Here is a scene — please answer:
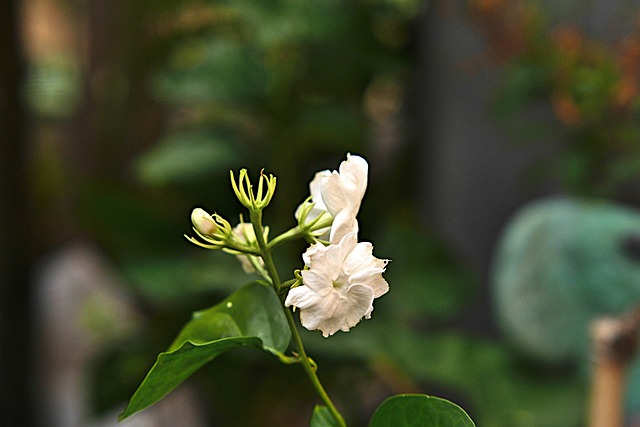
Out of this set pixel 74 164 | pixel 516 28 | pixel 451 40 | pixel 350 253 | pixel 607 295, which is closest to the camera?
pixel 350 253

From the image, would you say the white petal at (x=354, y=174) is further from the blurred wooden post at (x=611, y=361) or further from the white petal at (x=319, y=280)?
the blurred wooden post at (x=611, y=361)

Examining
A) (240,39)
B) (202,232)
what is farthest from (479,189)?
(202,232)

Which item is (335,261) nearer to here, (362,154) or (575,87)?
(575,87)

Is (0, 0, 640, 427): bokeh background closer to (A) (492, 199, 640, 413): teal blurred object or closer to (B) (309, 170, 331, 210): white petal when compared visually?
(A) (492, 199, 640, 413): teal blurred object

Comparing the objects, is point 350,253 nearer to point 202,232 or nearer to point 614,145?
point 202,232

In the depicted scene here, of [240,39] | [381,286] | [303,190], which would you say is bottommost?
[303,190]

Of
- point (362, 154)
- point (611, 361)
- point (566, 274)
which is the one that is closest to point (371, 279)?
point (611, 361)

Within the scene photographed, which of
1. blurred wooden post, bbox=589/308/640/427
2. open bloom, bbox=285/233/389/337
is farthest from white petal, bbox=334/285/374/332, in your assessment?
blurred wooden post, bbox=589/308/640/427
